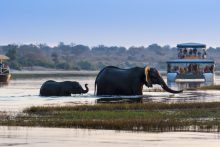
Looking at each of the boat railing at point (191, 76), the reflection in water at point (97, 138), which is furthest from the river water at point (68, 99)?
the boat railing at point (191, 76)

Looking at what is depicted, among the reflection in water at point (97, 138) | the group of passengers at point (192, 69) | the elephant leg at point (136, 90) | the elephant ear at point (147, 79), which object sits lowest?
the reflection in water at point (97, 138)

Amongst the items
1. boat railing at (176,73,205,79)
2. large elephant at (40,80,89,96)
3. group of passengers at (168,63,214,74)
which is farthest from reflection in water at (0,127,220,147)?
boat railing at (176,73,205,79)

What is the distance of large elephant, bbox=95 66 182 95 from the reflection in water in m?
24.5

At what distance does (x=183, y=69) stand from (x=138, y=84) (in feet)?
166

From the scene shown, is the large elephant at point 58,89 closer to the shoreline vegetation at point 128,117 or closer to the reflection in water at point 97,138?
the shoreline vegetation at point 128,117

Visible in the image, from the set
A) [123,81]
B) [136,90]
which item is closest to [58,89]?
[123,81]

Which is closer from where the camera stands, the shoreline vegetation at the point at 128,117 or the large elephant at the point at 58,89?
the shoreline vegetation at the point at 128,117

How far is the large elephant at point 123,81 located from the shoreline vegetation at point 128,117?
39.5 feet

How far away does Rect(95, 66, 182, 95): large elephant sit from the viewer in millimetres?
52562

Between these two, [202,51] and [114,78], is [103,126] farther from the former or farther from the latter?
[202,51]

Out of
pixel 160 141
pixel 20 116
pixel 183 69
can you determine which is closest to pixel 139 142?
pixel 160 141

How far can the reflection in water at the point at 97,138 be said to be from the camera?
78.9 feet

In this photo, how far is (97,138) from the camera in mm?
25578

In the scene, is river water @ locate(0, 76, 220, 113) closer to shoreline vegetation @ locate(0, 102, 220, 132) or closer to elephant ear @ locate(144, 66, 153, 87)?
elephant ear @ locate(144, 66, 153, 87)
